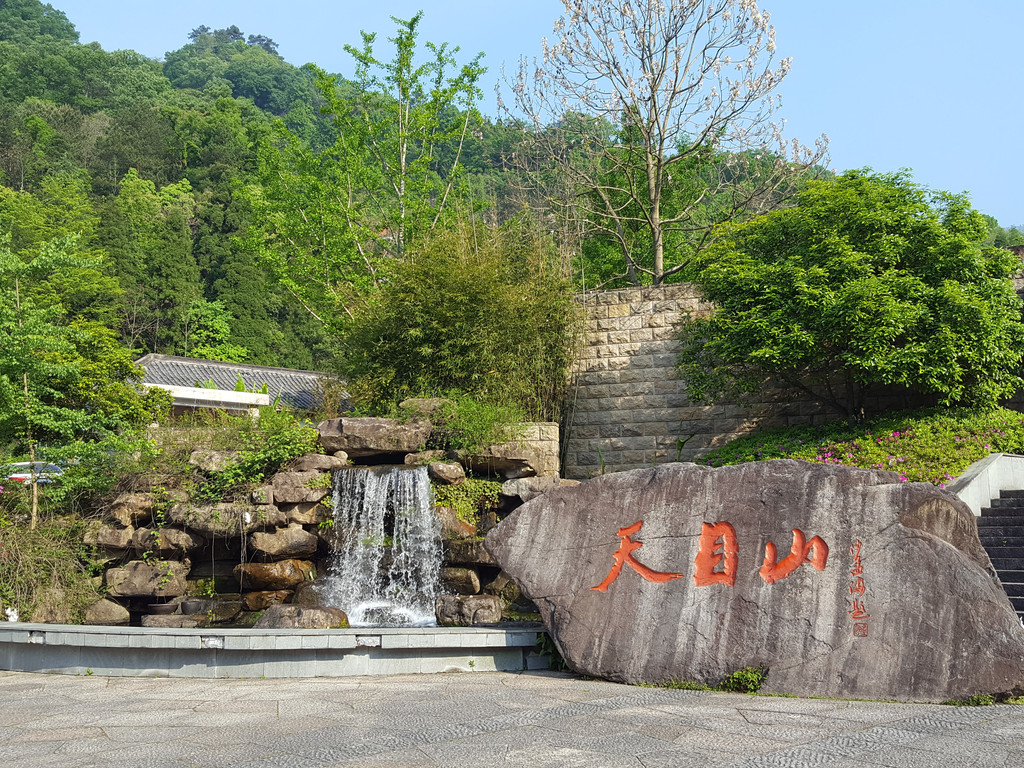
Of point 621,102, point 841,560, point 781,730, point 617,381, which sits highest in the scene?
point 621,102

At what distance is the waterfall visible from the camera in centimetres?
816

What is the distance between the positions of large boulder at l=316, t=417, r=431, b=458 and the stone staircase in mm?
5351

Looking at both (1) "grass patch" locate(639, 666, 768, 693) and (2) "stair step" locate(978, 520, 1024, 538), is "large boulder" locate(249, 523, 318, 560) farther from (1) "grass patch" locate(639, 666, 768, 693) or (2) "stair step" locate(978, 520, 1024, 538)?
(2) "stair step" locate(978, 520, 1024, 538)

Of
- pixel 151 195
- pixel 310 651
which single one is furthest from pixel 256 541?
pixel 151 195

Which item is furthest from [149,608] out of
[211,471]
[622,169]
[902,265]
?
[622,169]

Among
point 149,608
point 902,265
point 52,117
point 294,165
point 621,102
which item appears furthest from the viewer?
point 52,117

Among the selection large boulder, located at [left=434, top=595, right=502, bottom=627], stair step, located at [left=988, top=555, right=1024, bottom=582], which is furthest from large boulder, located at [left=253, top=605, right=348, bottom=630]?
stair step, located at [left=988, top=555, right=1024, bottom=582]

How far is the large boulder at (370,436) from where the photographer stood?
9.18 m

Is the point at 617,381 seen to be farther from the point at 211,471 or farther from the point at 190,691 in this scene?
the point at 190,691

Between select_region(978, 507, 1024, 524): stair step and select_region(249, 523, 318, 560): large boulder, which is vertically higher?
→ select_region(978, 507, 1024, 524): stair step

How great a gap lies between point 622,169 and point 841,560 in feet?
37.7

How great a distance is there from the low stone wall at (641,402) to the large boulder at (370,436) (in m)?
2.92

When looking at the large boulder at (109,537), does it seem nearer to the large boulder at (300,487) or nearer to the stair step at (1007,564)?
the large boulder at (300,487)

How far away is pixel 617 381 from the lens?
11.5 meters
